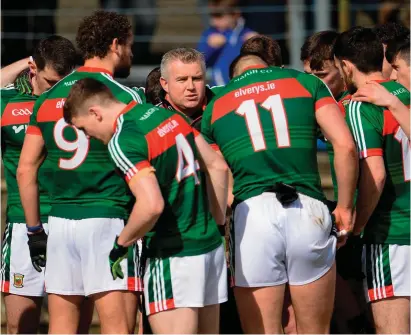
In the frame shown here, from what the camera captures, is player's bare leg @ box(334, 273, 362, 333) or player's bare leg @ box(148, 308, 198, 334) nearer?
player's bare leg @ box(148, 308, 198, 334)

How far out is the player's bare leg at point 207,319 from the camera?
19.9 ft

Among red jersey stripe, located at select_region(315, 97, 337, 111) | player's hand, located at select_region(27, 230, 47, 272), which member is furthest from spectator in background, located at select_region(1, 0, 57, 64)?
red jersey stripe, located at select_region(315, 97, 337, 111)

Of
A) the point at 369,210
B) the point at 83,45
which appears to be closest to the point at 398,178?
the point at 369,210

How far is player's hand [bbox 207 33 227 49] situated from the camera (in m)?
10.0

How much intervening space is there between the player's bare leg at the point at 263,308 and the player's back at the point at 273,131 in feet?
1.83

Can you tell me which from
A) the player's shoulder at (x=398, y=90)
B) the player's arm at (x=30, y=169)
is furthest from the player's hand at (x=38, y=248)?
the player's shoulder at (x=398, y=90)

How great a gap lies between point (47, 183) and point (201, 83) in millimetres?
1189

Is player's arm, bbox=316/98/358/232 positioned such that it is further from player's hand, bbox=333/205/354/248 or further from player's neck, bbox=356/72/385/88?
player's neck, bbox=356/72/385/88

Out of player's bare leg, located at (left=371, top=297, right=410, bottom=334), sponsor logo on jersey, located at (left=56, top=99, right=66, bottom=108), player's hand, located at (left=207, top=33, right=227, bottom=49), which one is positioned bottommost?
player's bare leg, located at (left=371, top=297, right=410, bottom=334)

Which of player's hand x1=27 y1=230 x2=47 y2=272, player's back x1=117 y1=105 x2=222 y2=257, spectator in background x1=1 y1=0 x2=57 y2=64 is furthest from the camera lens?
spectator in background x1=1 y1=0 x2=57 y2=64

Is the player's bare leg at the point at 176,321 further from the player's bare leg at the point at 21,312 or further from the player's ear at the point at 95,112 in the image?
the player's bare leg at the point at 21,312

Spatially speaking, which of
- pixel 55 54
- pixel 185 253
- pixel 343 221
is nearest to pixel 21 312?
pixel 55 54

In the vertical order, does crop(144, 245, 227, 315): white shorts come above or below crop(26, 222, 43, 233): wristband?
below

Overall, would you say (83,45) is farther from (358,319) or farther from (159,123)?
(358,319)
